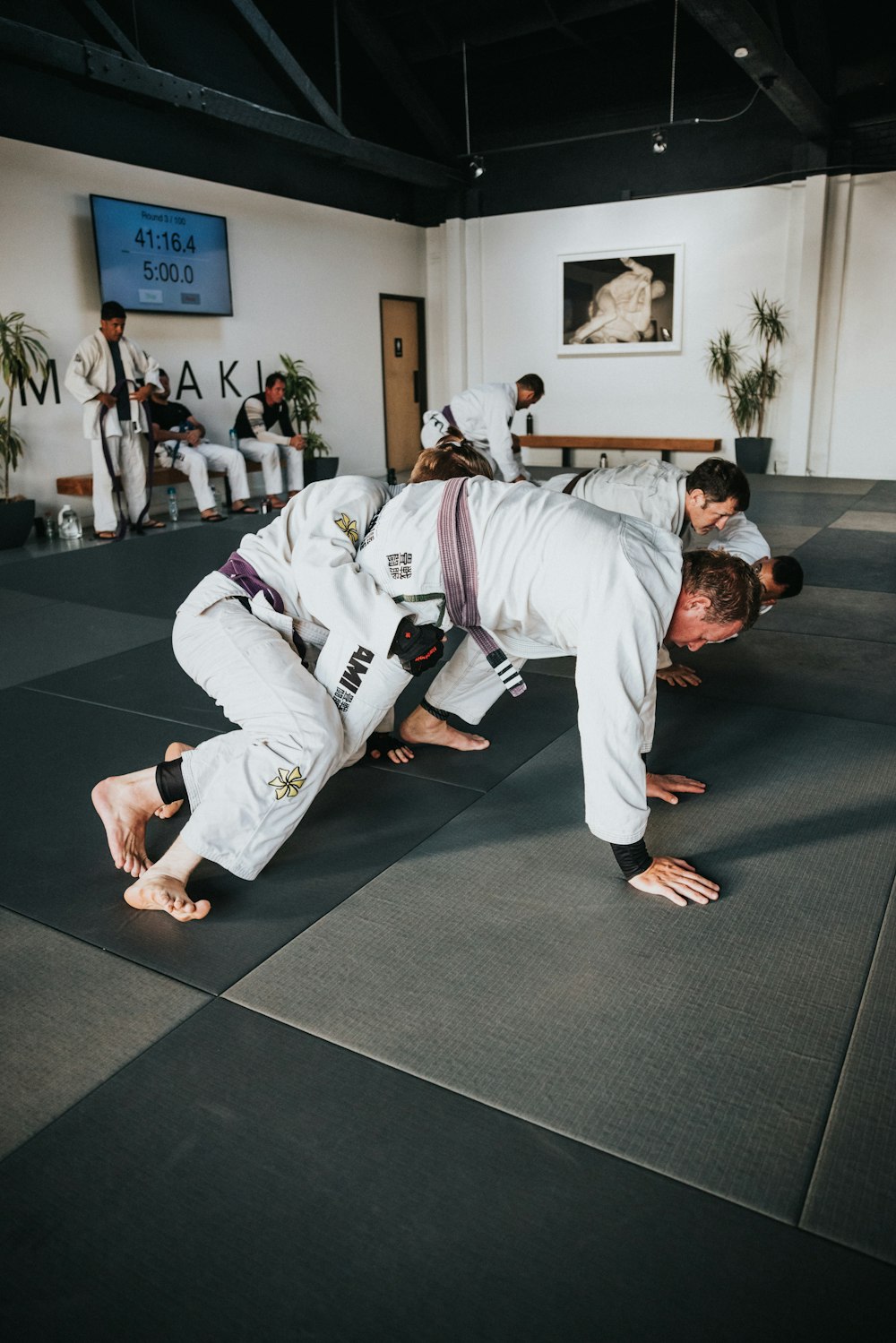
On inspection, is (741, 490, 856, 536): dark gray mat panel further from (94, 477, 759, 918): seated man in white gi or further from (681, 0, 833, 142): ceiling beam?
(94, 477, 759, 918): seated man in white gi

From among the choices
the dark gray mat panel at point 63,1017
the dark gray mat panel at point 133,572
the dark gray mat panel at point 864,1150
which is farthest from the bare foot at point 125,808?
the dark gray mat panel at point 133,572

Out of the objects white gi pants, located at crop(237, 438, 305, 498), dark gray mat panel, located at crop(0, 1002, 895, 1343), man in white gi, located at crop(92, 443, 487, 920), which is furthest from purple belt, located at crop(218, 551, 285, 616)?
white gi pants, located at crop(237, 438, 305, 498)

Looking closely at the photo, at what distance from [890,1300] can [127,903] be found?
171 cm

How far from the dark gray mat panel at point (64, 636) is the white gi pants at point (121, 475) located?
95.8 inches

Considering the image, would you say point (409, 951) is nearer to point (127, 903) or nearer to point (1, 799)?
point (127, 903)

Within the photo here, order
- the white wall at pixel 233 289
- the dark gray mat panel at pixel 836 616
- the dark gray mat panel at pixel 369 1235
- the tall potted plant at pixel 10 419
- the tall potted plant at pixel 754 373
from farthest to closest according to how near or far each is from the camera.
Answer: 1. the tall potted plant at pixel 754 373
2. the white wall at pixel 233 289
3. the tall potted plant at pixel 10 419
4. the dark gray mat panel at pixel 836 616
5. the dark gray mat panel at pixel 369 1235

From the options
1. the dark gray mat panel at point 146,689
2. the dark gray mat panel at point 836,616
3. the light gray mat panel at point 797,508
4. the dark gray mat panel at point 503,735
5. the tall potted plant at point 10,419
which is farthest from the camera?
the light gray mat panel at point 797,508

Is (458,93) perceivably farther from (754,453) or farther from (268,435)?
(754,453)

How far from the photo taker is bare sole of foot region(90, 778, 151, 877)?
92.3 inches

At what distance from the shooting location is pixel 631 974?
1968mm

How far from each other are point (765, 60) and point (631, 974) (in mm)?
7556

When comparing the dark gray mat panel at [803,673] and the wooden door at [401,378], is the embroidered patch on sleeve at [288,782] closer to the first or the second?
the dark gray mat panel at [803,673]

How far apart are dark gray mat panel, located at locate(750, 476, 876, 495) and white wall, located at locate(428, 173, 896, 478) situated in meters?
0.33

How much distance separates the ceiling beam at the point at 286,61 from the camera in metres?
7.49
